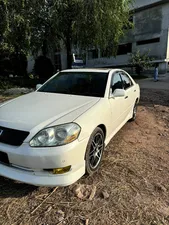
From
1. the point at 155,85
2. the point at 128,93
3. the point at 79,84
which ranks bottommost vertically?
the point at 155,85

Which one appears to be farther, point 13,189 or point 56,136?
point 13,189

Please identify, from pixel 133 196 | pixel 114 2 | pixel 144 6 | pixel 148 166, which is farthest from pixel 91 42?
pixel 144 6

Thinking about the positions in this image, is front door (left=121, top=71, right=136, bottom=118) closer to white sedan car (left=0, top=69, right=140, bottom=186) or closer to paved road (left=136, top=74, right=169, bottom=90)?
white sedan car (left=0, top=69, right=140, bottom=186)

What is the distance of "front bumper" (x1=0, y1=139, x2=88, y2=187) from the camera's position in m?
2.09

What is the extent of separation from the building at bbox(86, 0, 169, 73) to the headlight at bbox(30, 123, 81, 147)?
15.0 metres

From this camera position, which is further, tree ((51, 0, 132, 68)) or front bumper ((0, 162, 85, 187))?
tree ((51, 0, 132, 68))

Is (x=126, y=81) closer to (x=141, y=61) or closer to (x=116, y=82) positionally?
(x=116, y=82)

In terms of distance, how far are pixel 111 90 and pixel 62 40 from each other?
987 centimetres

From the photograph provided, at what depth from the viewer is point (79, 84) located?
3.61 m

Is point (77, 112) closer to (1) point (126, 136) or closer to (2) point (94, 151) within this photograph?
(2) point (94, 151)

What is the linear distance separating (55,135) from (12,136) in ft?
1.62

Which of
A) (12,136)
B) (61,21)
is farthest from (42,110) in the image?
(61,21)

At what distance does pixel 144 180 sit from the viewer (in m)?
2.66

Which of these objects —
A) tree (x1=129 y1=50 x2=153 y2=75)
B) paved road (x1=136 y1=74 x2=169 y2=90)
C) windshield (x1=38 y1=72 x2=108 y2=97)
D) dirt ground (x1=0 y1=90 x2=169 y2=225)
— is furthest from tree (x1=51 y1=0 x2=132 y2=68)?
dirt ground (x1=0 y1=90 x2=169 y2=225)
